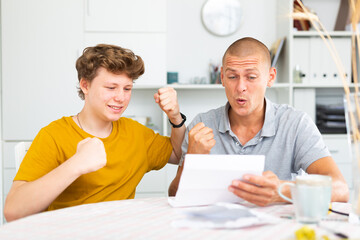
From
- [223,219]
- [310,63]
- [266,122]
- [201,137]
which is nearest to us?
[223,219]

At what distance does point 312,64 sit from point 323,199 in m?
2.46

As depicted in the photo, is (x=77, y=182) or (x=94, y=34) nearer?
(x=77, y=182)

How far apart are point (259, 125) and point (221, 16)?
77.2 inches

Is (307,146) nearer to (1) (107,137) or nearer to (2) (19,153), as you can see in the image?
(1) (107,137)

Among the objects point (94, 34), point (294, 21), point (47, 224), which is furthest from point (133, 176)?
point (294, 21)

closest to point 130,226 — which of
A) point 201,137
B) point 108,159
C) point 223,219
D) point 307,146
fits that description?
point 223,219

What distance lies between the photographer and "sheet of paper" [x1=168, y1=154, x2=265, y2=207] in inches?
41.8

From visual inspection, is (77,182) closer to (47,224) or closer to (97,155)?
(97,155)

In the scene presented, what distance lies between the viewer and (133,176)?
64.9 inches

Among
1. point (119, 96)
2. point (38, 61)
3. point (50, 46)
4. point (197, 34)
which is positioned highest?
point (197, 34)

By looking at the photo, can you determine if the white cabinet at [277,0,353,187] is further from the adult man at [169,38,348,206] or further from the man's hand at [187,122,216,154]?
the man's hand at [187,122,216,154]

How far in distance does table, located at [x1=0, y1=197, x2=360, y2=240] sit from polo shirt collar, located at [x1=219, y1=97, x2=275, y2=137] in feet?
1.76

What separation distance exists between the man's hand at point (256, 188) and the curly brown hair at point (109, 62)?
0.70 meters

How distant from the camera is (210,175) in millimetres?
1090
